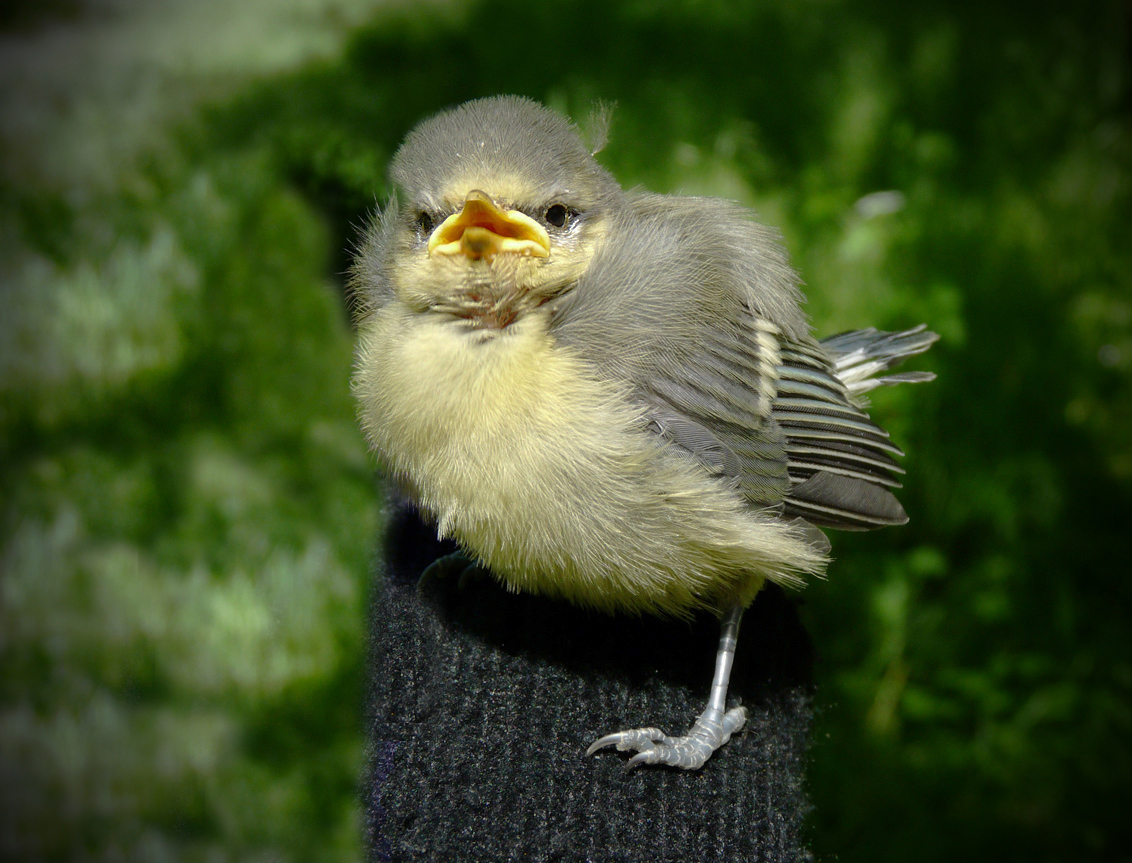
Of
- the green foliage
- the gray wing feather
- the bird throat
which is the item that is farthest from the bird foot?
the green foliage

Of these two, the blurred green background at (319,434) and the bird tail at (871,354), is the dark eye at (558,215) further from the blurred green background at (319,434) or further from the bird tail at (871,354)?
the blurred green background at (319,434)

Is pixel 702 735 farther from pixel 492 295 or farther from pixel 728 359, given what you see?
pixel 492 295

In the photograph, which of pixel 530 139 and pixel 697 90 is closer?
pixel 530 139

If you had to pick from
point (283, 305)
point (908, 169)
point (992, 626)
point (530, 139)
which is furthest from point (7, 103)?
point (992, 626)

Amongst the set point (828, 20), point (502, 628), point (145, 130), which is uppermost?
point (828, 20)

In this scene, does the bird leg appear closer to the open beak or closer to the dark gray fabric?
the dark gray fabric

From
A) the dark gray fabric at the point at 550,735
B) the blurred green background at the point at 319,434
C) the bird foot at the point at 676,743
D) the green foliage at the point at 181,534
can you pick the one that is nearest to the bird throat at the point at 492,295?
the dark gray fabric at the point at 550,735

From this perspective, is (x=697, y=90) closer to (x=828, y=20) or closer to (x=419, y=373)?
(x=828, y=20)
